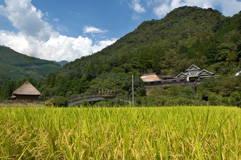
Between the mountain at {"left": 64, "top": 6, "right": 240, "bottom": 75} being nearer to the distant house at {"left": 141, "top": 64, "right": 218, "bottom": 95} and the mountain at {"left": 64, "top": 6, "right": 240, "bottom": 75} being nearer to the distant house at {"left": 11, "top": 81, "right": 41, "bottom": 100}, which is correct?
the distant house at {"left": 141, "top": 64, "right": 218, "bottom": 95}

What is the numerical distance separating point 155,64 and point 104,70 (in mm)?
18958

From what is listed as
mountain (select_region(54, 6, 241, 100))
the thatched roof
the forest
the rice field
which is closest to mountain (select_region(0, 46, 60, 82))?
mountain (select_region(54, 6, 241, 100))

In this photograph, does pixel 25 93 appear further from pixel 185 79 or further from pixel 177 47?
pixel 177 47

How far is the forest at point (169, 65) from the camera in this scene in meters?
28.0

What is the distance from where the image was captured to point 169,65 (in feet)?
209

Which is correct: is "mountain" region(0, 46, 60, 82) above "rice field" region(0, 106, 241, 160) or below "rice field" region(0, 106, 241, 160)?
above

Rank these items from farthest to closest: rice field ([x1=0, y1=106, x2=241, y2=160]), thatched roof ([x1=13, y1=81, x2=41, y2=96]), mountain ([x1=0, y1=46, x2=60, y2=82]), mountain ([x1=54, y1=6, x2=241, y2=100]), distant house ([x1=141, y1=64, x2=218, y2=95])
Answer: mountain ([x1=0, y1=46, x2=60, y2=82]) → mountain ([x1=54, y1=6, x2=241, y2=100]) → distant house ([x1=141, y1=64, x2=218, y2=95]) → thatched roof ([x1=13, y1=81, x2=41, y2=96]) → rice field ([x1=0, y1=106, x2=241, y2=160])

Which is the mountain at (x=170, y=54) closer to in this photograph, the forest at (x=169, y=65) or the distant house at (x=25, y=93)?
the forest at (x=169, y=65)

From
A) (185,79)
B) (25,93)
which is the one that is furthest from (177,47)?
(25,93)

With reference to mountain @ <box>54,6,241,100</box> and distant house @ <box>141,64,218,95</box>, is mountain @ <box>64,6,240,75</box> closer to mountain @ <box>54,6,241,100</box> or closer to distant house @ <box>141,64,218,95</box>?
mountain @ <box>54,6,241,100</box>

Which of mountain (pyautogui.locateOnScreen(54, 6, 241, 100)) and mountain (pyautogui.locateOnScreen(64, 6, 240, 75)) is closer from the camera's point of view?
mountain (pyautogui.locateOnScreen(54, 6, 241, 100))

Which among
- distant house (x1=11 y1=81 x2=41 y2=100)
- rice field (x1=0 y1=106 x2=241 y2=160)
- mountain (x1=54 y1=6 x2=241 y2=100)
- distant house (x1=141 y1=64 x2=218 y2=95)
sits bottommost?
rice field (x1=0 y1=106 x2=241 y2=160)

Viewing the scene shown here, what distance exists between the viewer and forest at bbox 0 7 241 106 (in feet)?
91.8

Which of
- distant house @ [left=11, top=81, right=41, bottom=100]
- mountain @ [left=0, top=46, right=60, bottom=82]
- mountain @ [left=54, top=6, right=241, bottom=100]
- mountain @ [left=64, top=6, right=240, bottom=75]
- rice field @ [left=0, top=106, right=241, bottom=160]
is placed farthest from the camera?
mountain @ [left=0, top=46, right=60, bottom=82]
